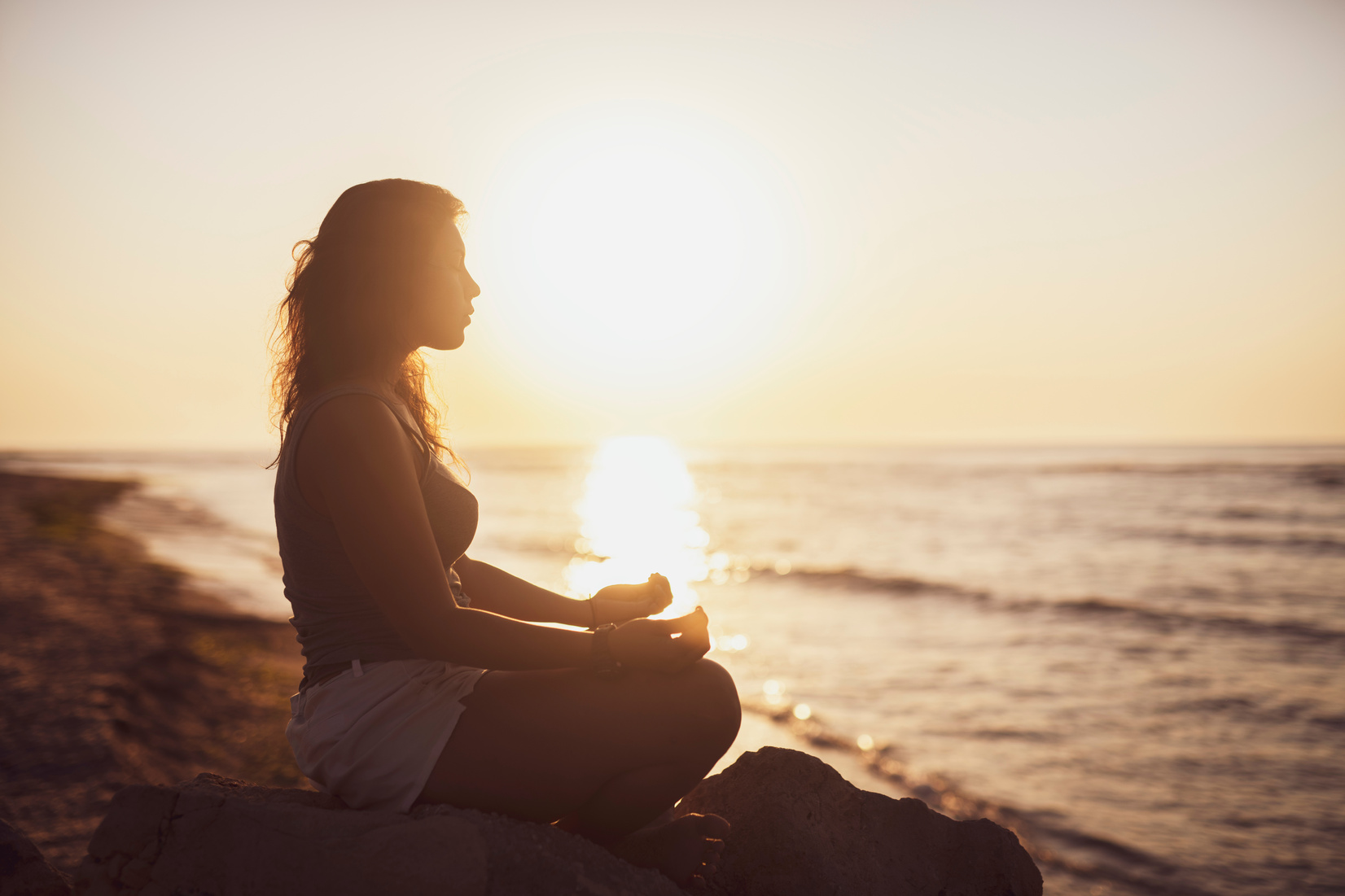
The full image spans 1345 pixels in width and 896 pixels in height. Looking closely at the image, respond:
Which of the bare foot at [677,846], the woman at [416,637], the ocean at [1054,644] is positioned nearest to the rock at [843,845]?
the bare foot at [677,846]

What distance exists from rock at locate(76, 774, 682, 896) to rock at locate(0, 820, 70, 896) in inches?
18.4

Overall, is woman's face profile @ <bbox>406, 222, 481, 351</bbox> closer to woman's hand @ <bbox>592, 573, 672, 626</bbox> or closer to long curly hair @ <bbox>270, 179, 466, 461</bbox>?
long curly hair @ <bbox>270, 179, 466, 461</bbox>

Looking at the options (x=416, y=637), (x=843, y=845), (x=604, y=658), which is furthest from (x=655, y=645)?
(x=843, y=845)

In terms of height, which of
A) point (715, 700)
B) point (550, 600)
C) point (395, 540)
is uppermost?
point (395, 540)

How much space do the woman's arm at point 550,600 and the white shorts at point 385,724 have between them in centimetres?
60

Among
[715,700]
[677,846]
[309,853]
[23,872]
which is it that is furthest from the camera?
[677,846]

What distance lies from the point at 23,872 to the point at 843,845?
2665 mm

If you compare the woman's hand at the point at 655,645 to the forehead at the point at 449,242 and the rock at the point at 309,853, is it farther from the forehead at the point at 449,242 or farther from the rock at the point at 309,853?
the forehead at the point at 449,242

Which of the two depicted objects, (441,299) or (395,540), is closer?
(395,540)

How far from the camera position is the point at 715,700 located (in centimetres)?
237

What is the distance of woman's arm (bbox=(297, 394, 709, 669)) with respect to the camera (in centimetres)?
211

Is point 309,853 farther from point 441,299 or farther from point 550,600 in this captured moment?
point 441,299

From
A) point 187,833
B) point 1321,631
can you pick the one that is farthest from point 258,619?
point 1321,631

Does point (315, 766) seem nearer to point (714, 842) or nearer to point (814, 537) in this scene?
point (714, 842)
